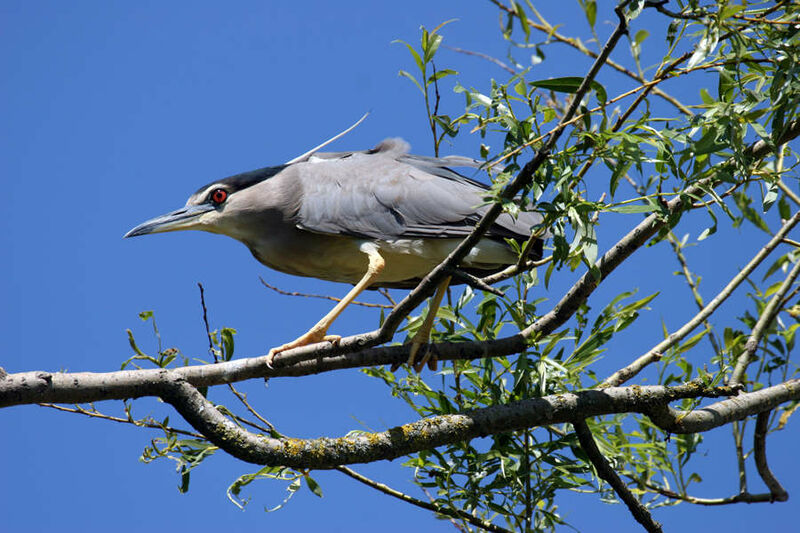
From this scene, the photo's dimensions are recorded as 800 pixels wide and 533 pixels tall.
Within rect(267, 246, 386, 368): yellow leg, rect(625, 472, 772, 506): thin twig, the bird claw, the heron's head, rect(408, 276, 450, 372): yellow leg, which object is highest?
the heron's head

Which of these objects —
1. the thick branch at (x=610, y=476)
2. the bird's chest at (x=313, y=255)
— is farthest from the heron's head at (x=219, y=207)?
the thick branch at (x=610, y=476)

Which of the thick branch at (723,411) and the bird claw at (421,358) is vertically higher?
the bird claw at (421,358)

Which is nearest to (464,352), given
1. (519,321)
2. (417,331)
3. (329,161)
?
(519,321)

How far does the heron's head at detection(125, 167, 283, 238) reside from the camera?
364 centimetres

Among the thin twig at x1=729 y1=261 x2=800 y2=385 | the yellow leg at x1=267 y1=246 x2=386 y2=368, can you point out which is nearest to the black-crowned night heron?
the yellow leg at x1=267 y1=246 x2=386 y2=368

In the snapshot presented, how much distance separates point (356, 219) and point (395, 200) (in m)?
0.18

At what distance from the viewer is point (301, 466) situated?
2168 mm

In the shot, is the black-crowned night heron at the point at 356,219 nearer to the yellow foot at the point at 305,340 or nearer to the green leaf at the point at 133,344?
the yellow foot at the point at 305,340

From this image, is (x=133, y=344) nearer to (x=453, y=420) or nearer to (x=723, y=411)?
(x=453, y=420)

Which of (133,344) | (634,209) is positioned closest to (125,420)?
(133,344)

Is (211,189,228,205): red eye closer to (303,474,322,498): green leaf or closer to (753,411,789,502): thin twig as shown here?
(303,474,322,498): green leaf

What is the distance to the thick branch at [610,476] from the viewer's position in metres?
2.52

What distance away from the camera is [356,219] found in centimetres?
342

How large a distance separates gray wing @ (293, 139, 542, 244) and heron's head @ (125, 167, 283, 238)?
0.83 feet
